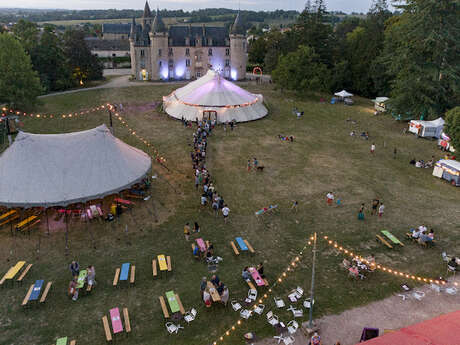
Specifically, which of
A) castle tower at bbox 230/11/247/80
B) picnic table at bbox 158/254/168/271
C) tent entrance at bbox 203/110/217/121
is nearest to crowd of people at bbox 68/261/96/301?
picnic table at bbox 158/254/168/271

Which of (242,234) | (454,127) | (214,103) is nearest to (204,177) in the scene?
(242,234)

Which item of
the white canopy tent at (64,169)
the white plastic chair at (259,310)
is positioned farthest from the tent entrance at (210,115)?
the white plastic chair at (259,310)

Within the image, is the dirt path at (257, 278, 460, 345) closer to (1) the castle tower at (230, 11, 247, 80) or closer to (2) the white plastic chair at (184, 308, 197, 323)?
(2) the white plastic chair at (184, 308, 197, 323)

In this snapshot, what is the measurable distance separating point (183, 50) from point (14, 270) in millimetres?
59763

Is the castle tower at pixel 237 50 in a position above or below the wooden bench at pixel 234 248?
above

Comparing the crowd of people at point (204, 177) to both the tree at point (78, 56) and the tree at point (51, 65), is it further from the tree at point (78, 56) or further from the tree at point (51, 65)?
the tree at point (78, 56)

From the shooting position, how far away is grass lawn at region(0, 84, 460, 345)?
13820mm

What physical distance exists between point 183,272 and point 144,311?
2.82m

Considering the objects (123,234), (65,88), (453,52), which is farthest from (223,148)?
(65,88)

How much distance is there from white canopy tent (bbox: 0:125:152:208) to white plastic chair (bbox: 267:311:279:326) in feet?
38.4

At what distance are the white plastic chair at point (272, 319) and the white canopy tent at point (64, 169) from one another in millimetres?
11690

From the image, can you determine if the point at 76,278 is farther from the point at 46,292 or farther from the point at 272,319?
the point at 272,319

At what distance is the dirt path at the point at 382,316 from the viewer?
12898mm

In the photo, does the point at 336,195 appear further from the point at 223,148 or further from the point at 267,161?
the point at 223,148
